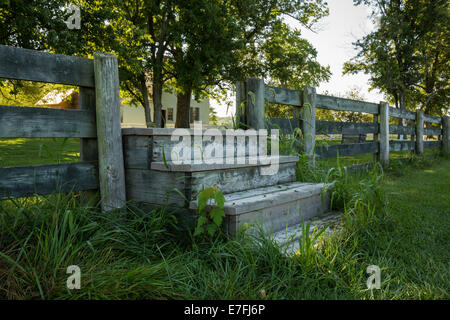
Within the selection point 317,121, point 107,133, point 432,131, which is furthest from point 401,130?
point 107,133

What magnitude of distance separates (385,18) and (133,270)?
22379 mm

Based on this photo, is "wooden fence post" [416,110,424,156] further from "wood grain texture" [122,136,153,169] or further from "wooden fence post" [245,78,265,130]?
"wood grain texture" [122,136,153,169]

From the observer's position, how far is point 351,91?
2861cm

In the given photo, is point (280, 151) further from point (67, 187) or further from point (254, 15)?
point (254, 15)

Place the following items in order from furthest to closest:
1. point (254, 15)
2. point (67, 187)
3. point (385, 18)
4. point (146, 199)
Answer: point (385, 18) < point (254, 15) < point (146, 199) < point (67, 187)

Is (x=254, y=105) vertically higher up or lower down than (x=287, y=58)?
lower down

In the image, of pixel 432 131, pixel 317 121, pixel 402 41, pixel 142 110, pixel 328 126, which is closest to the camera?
pixel 317 121

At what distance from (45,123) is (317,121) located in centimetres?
381

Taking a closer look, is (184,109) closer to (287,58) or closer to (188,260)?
(287,58)

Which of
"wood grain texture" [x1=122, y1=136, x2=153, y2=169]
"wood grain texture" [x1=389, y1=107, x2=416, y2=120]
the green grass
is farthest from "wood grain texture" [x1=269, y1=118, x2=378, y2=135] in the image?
the green grass

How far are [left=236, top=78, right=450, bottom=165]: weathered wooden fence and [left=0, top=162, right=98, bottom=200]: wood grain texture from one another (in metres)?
1.79

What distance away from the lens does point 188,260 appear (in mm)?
1967
